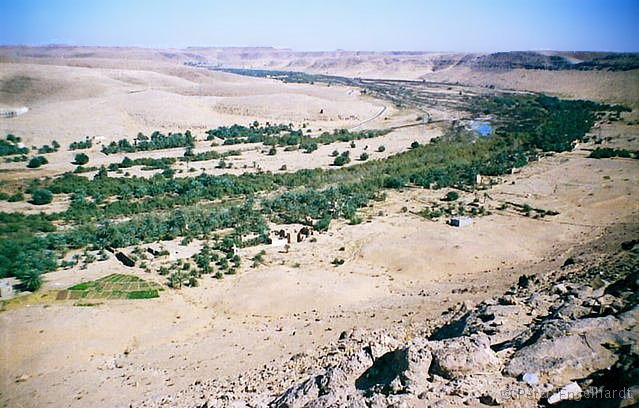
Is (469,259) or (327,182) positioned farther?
(327,182)

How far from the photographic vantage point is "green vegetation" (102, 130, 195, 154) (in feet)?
148

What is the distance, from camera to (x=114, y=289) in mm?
16922

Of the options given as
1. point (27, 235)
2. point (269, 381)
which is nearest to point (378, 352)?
point (269, 381)

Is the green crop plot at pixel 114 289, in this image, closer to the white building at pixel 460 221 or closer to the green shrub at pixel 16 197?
the white building at pixel 460 221

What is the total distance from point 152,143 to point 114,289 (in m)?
33.1

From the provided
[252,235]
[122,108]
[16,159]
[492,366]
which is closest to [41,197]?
[16,159]

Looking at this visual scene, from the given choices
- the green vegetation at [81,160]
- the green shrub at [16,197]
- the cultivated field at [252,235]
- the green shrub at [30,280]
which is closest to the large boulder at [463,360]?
the cultivated field at [252,235]

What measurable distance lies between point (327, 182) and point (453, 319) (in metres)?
22.0

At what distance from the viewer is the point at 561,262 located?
17.6 metres

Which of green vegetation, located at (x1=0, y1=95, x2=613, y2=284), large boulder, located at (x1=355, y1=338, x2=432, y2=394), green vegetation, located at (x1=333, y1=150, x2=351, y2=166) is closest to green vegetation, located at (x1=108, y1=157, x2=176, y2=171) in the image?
green vegetation, located at (x1=0, y1=95, x2=613, y2=284)

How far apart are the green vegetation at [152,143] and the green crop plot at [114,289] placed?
30102 millimetres

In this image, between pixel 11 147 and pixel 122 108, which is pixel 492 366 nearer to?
pixel 11 147

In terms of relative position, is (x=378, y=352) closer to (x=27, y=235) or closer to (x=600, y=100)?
(x=27, y=235)

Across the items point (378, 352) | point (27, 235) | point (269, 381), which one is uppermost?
point (378, 352)
